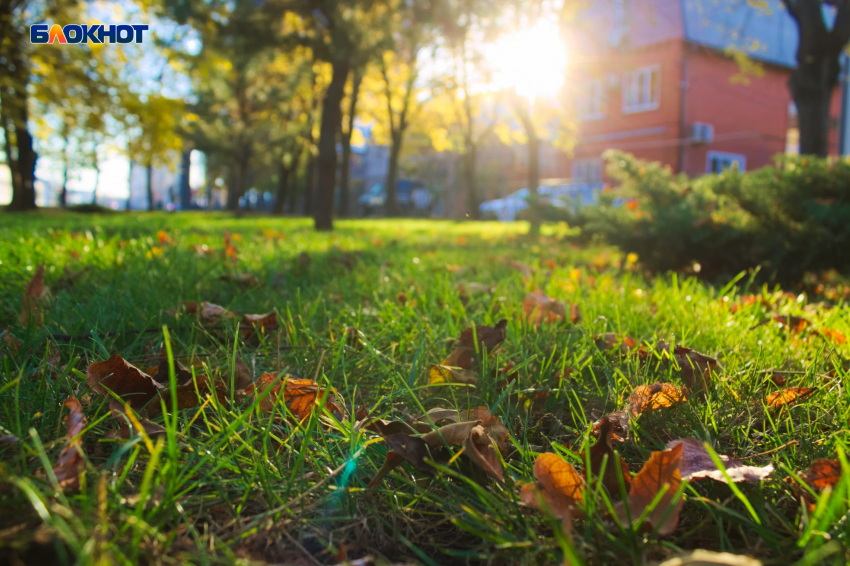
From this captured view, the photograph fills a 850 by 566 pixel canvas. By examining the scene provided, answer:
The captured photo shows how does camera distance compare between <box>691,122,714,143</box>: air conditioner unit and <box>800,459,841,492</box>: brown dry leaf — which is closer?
<box>800,459,841,492</box>: brown dry leaf

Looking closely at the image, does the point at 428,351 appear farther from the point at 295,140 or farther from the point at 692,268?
the point at 295,140

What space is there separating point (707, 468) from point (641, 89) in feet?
81.1

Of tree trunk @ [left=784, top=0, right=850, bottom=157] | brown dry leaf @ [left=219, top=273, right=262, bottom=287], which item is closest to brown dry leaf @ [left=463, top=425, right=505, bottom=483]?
brown dry leaf @ [left=219, top=273, right=262, bottom=287]

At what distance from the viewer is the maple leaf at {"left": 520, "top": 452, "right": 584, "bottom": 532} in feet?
2.93

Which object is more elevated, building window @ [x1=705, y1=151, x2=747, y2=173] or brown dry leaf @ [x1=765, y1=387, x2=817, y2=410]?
building window @ [x1=705, y1=151, x2=747, y2=173]

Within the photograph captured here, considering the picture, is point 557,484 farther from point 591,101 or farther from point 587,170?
point 591,101

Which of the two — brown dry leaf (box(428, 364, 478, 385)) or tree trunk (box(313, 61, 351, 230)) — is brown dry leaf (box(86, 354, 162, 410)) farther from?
tree trunk (box(313, 61, 351, 230))

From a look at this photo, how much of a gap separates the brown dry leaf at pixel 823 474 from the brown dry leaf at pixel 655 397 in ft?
1.10

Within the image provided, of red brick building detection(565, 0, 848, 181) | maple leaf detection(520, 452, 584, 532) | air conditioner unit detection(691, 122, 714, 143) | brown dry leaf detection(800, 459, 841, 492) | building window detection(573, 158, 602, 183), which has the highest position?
red brick building detection(565, 0, 848, 181)

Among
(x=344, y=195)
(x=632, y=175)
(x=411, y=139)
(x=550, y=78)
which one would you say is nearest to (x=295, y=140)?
(x=344, y=195)

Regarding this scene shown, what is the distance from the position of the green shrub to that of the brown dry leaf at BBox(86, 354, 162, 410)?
12.3 feet

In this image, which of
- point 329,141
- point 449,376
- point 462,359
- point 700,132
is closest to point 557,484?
point 449,376

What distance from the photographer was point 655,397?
4.06 feet

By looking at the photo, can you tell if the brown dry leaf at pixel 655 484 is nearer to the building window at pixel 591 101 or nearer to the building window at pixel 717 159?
the building window at pixel 717 159
